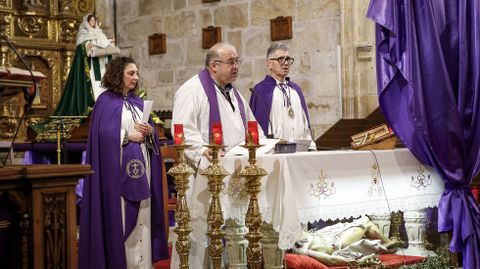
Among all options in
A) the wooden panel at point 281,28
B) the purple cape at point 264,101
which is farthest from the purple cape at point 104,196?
the wooden panel at point 281,28

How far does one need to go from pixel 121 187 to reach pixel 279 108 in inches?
80.7

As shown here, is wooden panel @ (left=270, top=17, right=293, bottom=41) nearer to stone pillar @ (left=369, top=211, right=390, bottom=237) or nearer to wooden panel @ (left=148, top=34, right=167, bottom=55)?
wooden panel @ (left=148, top=34, right=167, bottom=55)

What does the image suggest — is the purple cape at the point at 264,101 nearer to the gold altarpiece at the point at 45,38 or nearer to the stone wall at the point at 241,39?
the stone wall at the point at 241,39

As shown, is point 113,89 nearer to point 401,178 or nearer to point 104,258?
point 104,258

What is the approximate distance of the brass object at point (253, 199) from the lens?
504cm

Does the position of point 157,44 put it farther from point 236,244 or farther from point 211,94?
point 236,244

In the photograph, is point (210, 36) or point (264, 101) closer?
point (264, 101)

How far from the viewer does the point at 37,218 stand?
10.6 feet

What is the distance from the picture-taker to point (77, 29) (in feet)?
36.5

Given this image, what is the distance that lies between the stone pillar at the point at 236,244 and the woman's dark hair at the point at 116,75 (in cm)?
128

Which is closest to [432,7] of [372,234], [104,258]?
[372,234]

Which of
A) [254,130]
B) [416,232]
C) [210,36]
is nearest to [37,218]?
[254,130]

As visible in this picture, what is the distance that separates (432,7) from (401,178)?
1.23m

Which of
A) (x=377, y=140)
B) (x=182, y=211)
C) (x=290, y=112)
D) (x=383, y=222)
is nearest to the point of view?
(x=182, y=211)
